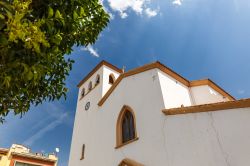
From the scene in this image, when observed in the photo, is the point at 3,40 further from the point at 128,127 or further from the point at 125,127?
the point at 125,127

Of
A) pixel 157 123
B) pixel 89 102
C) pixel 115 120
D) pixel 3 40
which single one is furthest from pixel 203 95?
pixel 3 40

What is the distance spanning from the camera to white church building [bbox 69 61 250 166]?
748 cm

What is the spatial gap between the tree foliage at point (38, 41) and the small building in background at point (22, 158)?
1913 centimetres

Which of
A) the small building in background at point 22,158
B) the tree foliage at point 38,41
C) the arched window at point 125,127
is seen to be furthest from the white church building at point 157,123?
the small building in background at point 22,158

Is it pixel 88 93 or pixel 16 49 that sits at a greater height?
pixel 88 93

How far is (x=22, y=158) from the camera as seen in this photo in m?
21.2

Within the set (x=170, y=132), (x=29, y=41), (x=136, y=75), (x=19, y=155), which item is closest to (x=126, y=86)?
(x=136, y=75)

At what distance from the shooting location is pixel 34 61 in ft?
12.7

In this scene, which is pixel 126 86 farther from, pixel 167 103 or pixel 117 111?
pixel 167 103

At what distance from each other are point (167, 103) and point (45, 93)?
7213 mm

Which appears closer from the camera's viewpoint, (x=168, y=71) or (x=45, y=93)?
(x=45, y=93)

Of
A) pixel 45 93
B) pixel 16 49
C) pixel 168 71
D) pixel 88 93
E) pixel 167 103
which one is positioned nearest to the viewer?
pixel 16 49

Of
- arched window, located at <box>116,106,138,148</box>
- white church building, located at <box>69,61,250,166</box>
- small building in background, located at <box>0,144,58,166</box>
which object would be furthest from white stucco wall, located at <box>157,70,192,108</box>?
small building in background, located at <box>0,144,58,166</box>

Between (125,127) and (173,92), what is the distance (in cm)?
357
